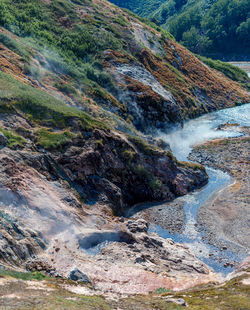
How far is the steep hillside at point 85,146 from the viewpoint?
2408 centimetres

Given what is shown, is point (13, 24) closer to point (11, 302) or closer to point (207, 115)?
point (207, 115)

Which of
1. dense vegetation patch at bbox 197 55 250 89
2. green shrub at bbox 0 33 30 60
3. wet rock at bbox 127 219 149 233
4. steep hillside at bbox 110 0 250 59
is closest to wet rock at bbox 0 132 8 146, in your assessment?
wet rock at bbox 127 219 149 233

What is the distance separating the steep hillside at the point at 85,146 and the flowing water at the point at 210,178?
152 centimetres

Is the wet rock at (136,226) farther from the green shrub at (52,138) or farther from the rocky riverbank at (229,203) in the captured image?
the green shrub at (52,138)

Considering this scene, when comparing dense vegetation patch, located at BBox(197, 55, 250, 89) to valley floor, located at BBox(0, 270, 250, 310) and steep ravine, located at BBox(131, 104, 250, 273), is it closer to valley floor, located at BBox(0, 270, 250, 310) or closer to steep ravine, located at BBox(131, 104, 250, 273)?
steep ravine, located at BBox(131, 104, 250, 273)

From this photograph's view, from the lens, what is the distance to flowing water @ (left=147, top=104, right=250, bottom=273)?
2984cm

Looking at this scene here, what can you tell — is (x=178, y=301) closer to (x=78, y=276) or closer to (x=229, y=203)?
(x=78, y=276)

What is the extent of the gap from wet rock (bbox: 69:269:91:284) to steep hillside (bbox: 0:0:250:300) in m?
0.79

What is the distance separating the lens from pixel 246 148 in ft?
184

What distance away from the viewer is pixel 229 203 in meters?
38.6

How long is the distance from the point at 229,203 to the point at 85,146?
16.6 metres

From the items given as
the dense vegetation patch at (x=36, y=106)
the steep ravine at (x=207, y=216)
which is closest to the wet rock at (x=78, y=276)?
the steep ravine at (x=207, y=216)

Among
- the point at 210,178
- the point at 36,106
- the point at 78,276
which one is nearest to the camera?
the point at 78,276

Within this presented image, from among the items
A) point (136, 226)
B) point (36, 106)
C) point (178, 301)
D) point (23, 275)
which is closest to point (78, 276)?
point (23, 275)
